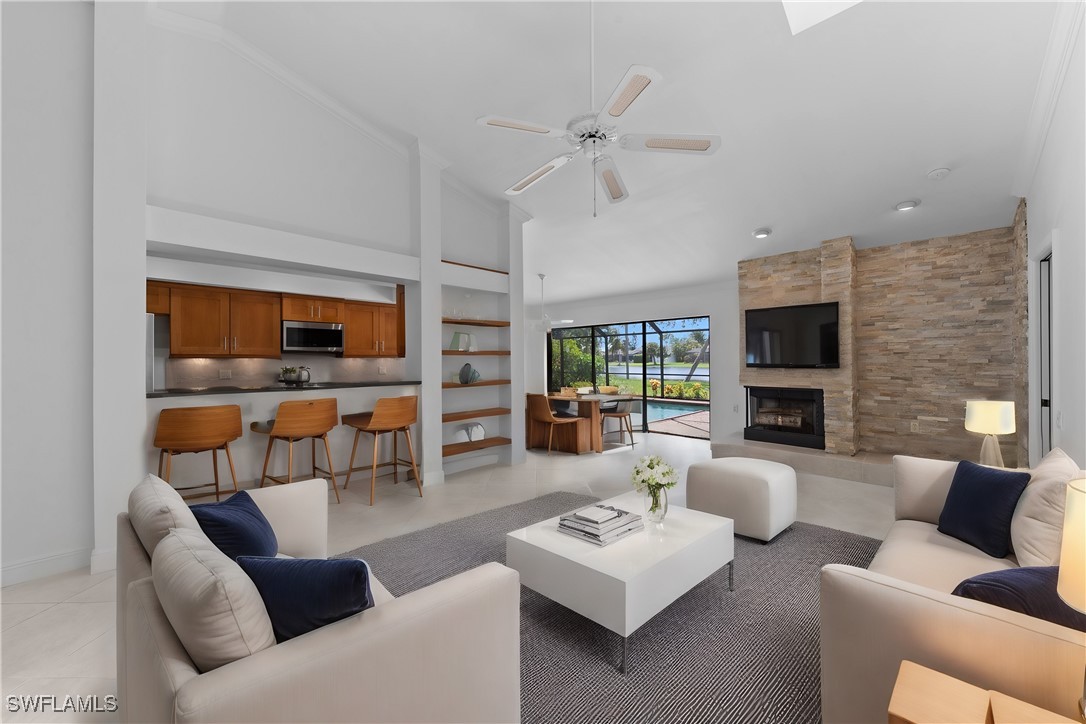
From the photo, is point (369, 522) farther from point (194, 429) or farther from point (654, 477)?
point (654, 477)

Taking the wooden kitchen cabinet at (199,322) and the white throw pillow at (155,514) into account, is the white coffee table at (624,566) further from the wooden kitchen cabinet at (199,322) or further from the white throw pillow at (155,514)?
the wooden kitchen cabinet at (199,322)

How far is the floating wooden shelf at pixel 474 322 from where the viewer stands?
16.9ft

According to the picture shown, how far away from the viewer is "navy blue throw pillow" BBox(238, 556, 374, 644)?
108cm

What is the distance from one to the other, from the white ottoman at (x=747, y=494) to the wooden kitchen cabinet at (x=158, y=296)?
5.24m

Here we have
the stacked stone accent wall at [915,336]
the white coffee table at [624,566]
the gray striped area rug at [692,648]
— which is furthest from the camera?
the stacked stone accent wall at [915,336]

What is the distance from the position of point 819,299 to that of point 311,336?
5968mm

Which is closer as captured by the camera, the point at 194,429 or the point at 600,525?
the point at 600,525

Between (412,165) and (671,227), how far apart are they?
9.72ft

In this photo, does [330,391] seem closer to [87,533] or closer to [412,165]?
[87,533]

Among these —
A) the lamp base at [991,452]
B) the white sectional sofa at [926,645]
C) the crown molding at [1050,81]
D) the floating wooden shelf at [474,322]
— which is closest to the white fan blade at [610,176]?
the crown molding at [1050,81]

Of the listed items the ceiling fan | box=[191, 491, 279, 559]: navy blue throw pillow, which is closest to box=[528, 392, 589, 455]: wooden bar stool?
the ceiling fan

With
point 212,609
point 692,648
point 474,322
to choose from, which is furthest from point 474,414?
point 212,609

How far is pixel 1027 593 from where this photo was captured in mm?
1229

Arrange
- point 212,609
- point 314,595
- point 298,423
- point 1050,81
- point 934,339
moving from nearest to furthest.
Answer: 1. point 212,609
2. point 314,595
3. point 1050,81
4. point 298,423
5. point 934,339
